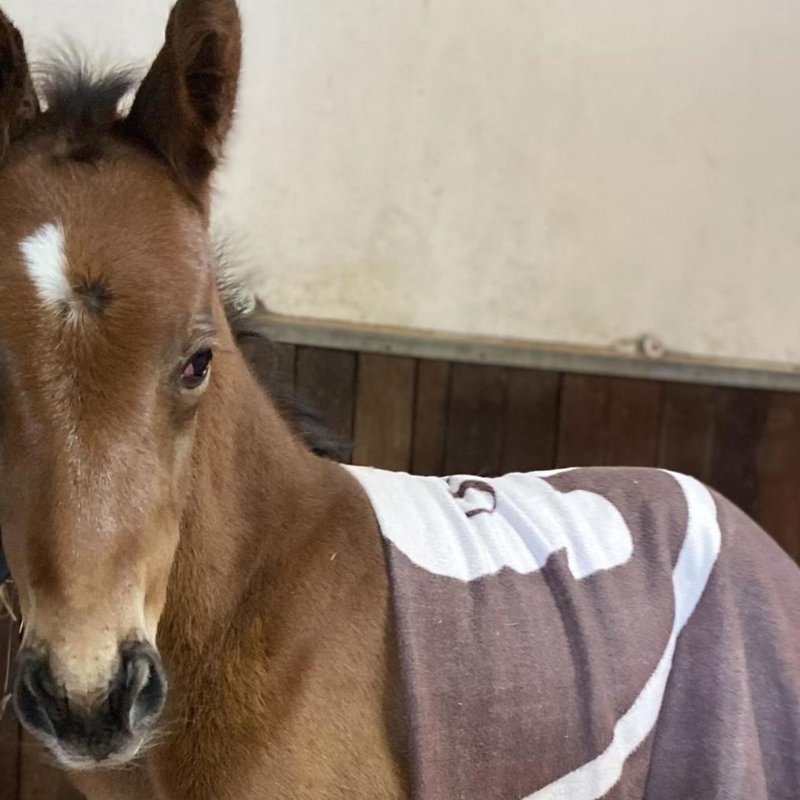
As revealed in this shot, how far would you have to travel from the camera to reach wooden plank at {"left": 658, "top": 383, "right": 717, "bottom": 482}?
183 cm

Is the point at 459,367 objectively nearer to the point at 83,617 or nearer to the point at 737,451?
the point at 737,451

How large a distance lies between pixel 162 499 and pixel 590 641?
0.49 m

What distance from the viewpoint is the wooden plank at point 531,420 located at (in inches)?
69.9

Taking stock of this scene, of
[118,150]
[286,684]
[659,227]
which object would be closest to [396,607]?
[286,684]

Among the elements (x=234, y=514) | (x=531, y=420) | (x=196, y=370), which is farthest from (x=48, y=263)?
(x=531, y=420)

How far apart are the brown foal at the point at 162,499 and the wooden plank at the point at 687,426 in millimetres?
1057

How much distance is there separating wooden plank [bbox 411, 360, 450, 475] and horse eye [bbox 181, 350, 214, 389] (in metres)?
0.99

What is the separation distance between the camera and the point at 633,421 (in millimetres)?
1825

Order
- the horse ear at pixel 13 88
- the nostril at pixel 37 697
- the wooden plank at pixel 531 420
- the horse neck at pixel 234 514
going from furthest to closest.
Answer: the wooden plank at pixel 531 420, the horse neck at pixel 234 514, the horse ear at pixel 13 88, the nostril at pixel 37 697

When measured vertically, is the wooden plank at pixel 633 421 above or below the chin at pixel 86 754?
below

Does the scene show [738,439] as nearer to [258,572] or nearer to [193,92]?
[258,572]

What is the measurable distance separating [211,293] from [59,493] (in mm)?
238

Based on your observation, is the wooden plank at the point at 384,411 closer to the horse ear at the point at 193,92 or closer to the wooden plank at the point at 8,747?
the wooden plank at the point at 8,747

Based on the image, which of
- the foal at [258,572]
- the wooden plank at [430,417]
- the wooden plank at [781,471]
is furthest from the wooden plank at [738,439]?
the foal at [258,572]
